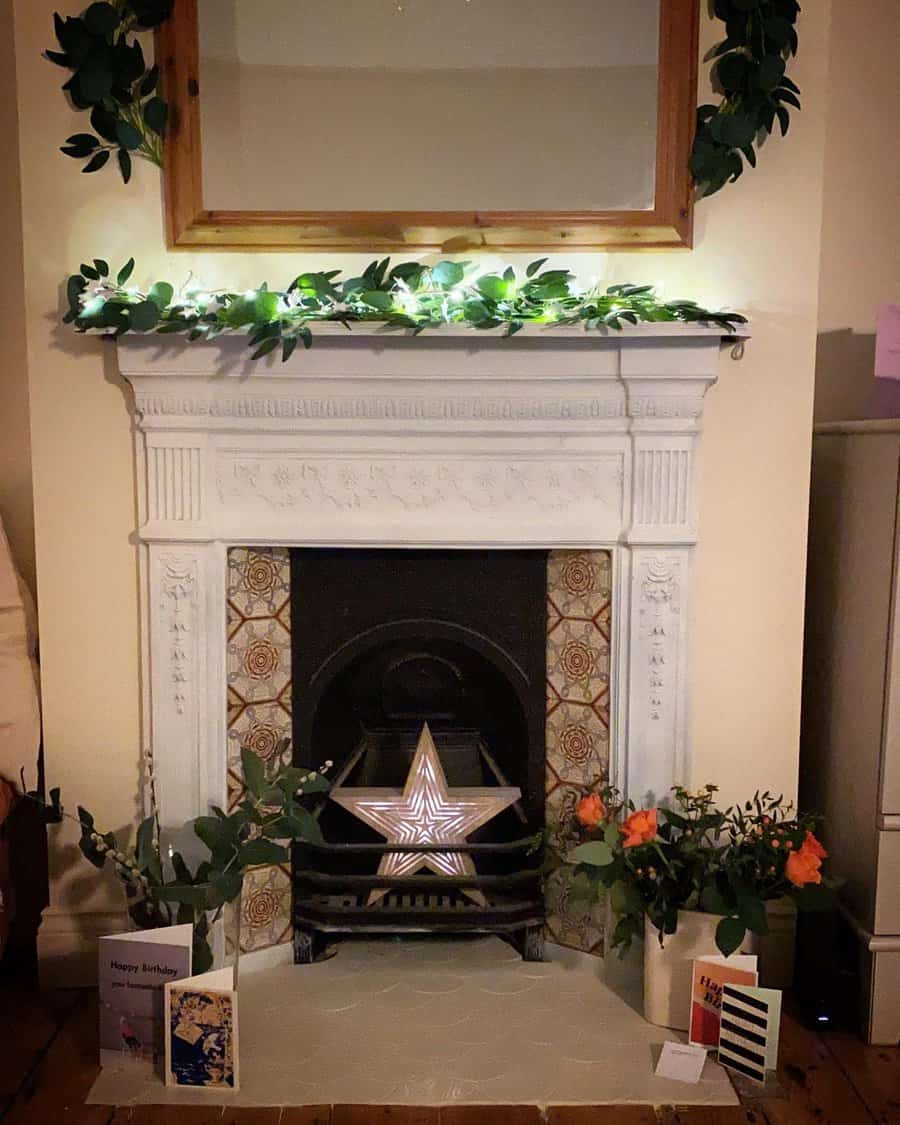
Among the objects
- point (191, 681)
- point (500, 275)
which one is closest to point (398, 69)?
point (500, 275)

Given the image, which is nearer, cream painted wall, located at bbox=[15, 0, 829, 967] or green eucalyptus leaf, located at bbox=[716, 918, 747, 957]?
green eucalyptus leaf, located at bbox=[716, 918, 747, 957]

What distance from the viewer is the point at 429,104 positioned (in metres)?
2.06

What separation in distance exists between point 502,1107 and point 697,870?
1.90 feet

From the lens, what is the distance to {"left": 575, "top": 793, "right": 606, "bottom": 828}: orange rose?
81.5 inches

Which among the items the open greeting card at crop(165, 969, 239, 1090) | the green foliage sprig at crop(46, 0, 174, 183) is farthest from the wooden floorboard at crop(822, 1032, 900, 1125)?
the green foliage sprig at crop(46, 0, 174, 183)

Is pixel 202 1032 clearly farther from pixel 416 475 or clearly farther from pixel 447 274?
pixel 447 274

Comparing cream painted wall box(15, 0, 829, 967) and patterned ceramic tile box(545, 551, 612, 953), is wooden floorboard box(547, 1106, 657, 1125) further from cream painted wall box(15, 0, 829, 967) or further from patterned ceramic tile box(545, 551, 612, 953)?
cream painted wall box(15, 0, 829, 967)

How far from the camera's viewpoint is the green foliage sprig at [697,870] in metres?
1.97

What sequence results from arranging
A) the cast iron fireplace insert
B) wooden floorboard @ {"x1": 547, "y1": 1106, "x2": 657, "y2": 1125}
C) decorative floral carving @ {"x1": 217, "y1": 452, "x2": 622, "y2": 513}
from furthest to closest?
the cast iron fireplace insert < decorative floral carving @ {"x1": 217, "y1": 452, "x2": 622, "y2": 513} < wooden floorboard @ {"x1": 547, "y1": 1106, "x2": 657, "y2": 1125}

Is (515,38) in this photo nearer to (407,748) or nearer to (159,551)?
(159,551)

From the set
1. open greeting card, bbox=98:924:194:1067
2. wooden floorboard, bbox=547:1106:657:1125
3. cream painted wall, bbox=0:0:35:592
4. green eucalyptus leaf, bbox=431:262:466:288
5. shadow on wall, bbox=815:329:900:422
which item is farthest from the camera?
shadow on wall, bbox=815:329:900:422

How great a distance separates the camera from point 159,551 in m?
2.13

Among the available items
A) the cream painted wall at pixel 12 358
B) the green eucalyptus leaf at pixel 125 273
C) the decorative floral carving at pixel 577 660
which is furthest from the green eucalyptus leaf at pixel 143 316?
the decorative floral carving at pixel 577 660

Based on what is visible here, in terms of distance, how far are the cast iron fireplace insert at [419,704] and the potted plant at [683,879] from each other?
20 centimetres
